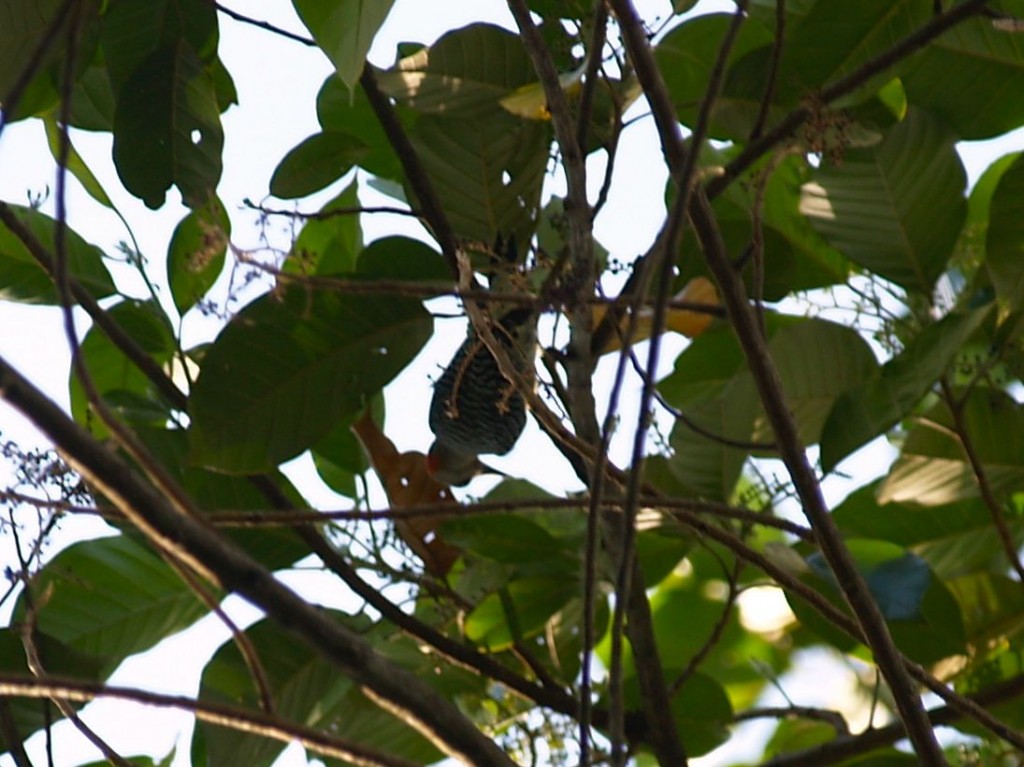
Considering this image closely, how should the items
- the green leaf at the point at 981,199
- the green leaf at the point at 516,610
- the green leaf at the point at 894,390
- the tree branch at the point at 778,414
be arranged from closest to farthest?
the tree branch at the point at 778,414
the green leaf at the point at 894,390
the green leaf at the point at 516,610
the green leaf at the point at 981,199

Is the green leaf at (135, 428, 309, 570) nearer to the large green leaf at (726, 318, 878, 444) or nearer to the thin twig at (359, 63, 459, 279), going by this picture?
the thin twig at (359, 63, 459, 279)

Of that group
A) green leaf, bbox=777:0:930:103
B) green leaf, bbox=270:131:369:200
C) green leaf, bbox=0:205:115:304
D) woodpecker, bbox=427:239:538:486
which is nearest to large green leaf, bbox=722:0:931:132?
green leaf, bbox=777:0:930:103

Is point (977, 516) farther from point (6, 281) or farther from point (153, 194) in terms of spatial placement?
point (6, 281)

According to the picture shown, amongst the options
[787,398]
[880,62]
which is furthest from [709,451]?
[880,62]

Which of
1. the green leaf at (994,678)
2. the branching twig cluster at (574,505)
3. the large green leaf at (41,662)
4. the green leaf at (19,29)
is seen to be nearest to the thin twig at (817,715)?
the branching twig cluster at (574,505)

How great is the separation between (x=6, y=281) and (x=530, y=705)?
617 mm

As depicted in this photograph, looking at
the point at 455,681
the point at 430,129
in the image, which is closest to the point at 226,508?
the point at 455,681

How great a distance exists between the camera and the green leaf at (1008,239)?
1.06 meters

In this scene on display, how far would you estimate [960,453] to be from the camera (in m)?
1.16

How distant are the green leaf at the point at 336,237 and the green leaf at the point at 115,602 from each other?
33 centimetres

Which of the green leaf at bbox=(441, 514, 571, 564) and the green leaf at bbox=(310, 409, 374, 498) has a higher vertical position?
the green leaf at bbox=(310, 409, 374, 498)

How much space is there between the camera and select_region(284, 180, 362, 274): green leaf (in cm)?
132

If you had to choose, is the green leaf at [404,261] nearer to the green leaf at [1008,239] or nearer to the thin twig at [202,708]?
the green leaf at [1008,239]

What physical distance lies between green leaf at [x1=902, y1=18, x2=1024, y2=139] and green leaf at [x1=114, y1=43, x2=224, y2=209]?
599 millimetres
